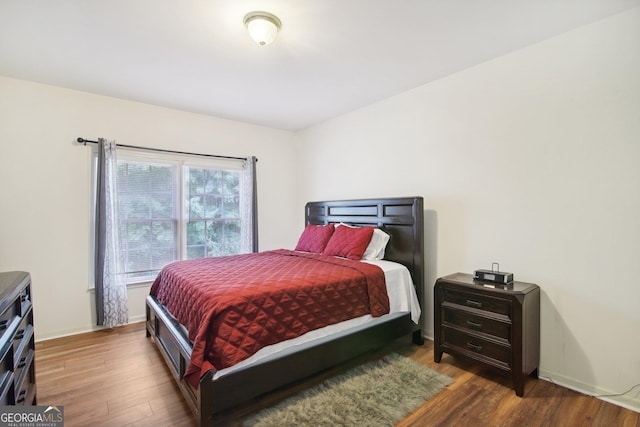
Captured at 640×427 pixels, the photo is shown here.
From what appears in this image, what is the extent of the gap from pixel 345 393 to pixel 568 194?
2132 millimetres

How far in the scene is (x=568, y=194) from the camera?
86.0 inches

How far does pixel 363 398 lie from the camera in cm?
203

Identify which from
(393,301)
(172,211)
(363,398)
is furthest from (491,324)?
(172,211)

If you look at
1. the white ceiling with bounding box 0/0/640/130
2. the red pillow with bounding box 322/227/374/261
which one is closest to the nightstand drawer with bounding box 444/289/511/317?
the red pillow with bounding box 322/227/374/261

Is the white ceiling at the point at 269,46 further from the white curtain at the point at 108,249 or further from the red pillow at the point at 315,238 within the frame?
the red pillow at the point at 315,238

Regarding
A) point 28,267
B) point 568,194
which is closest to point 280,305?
point 568,194

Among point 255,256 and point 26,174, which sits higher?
point 26,174

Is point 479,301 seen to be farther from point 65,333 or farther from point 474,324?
point 65,333

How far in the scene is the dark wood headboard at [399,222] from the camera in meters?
2.90

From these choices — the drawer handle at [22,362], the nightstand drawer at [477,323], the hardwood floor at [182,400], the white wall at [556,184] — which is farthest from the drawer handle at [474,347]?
the drawer handle at [22,362]

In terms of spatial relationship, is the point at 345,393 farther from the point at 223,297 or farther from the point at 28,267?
the point at 28,267

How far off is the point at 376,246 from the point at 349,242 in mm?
284

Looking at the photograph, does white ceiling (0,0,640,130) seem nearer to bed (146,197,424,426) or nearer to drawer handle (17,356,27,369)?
bed (146,197,424,426)

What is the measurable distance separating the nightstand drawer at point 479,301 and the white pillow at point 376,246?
2.61 ft
